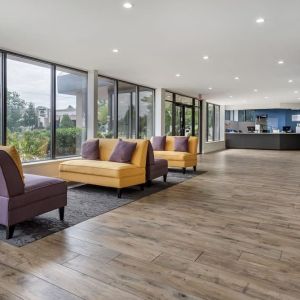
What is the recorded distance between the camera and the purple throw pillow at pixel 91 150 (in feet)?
18.6

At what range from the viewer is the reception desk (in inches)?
602

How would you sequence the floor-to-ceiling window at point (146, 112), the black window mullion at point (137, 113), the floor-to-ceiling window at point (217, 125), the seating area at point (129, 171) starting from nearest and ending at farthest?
1. the seating area at point (129, 171)
2. the black window mullion at point (137, 113)
3. the floor-to-ceiling window at point (146, 112)
4. the floor-to-ceiling window at point (217, 125)

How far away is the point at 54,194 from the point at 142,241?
124 cm

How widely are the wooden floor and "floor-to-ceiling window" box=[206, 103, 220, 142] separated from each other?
10.5 meters

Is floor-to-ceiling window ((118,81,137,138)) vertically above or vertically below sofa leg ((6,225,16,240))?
above

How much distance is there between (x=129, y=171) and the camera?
4.86m

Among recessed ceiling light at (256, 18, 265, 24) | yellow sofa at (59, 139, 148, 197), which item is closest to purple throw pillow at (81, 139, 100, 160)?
yellow sofa at (59, 139, 148, 197)

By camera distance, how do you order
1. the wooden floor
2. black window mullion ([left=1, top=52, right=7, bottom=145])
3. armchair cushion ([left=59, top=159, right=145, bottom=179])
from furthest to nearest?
black window mullion ([left=1, top=52, right=7, bottom=145]), armchair cushion ([left=59, top=159, right=145, bottom=179]), the wooden floor

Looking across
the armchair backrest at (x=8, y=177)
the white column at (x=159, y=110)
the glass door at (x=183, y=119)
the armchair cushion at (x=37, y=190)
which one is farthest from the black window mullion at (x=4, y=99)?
the glass door at (x=183, y=119)

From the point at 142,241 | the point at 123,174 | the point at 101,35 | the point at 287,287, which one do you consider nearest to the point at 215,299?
the point at 287,287

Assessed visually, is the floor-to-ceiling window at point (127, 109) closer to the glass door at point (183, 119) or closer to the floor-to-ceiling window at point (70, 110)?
the floor-to-ceiling window at point (70, 110)

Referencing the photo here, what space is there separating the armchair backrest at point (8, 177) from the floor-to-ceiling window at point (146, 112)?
6555 millimetres

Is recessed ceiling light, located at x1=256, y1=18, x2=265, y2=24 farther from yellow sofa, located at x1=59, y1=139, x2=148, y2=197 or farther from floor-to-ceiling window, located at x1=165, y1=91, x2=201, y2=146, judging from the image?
floor-to-ceiling window, located at x1=165, y1=91, x2=201, y2=146

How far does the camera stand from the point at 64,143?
260 inches
